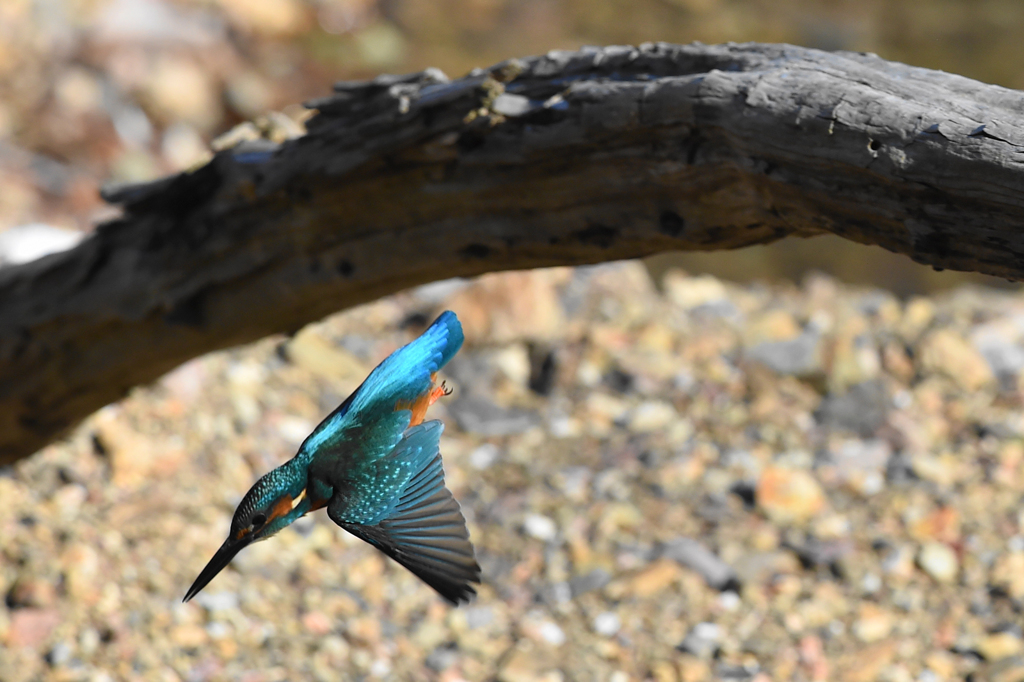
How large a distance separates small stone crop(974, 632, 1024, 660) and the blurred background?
9.61ft

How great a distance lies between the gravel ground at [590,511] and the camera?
2.70 m

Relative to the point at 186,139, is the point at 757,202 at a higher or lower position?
higher

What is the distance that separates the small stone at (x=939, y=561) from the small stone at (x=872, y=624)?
0.22 m

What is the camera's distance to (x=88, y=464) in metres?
3.18

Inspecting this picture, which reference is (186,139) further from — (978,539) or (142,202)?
(978,539)

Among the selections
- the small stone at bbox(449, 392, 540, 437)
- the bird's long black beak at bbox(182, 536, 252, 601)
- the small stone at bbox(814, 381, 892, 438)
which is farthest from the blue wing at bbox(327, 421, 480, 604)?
the small stone at bbox(814, 381, 892, 438)

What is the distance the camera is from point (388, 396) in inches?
47.6

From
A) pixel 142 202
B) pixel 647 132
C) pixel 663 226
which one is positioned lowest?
pixel 142 202

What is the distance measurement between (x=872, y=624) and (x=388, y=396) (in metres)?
2.09

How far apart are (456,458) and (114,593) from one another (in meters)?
1.24

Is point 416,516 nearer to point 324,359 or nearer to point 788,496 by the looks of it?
point 788,496

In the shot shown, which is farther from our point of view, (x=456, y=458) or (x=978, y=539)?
(x=456, y=458)

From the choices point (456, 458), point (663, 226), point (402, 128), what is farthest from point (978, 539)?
point (402, 128)

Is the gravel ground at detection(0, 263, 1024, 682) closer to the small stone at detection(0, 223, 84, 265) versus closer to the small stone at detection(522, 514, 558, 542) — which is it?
the small stone at detection(522, 514, 558, 542)
